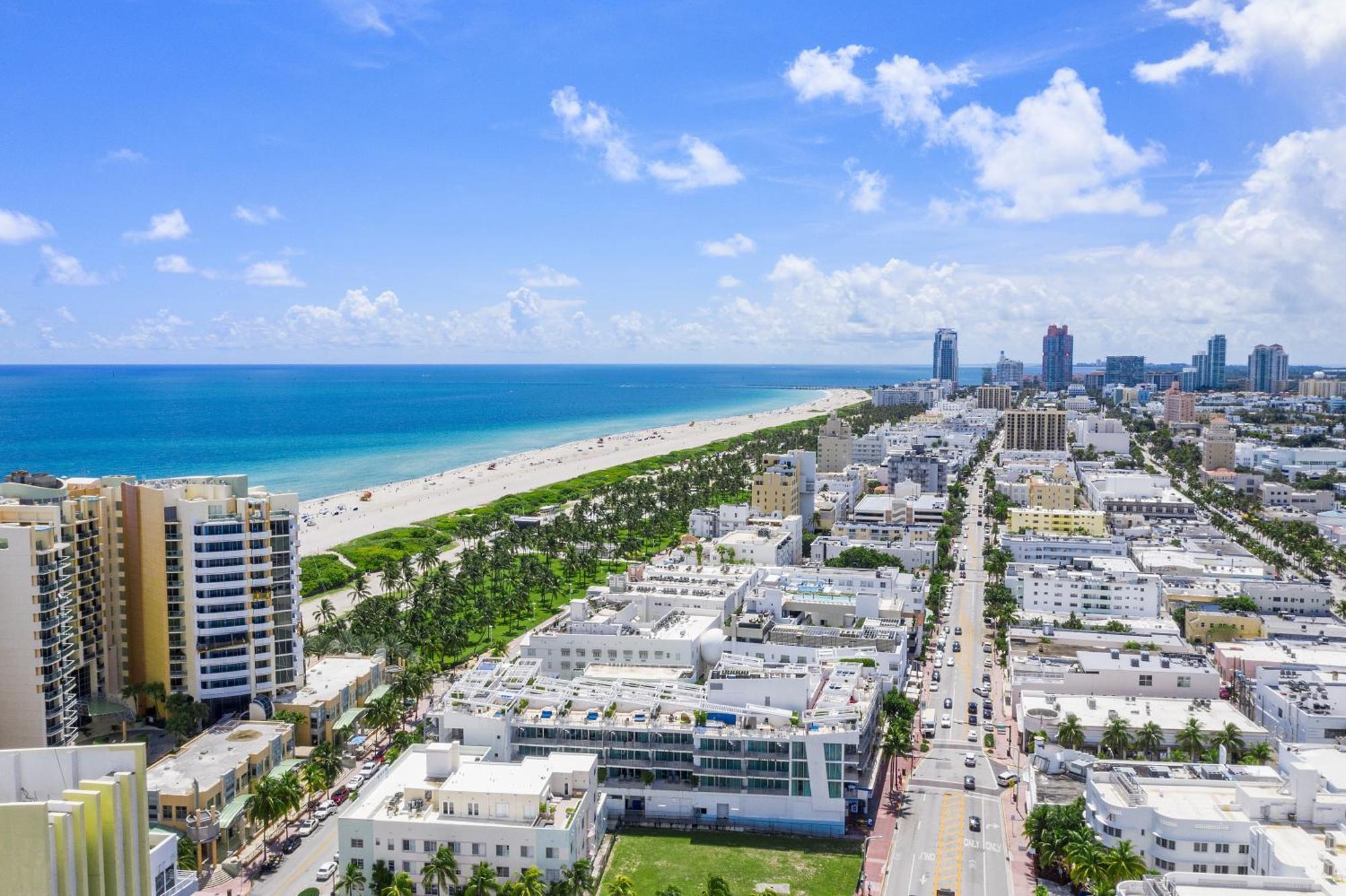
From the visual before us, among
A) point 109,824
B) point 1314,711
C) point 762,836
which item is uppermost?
point 109,824

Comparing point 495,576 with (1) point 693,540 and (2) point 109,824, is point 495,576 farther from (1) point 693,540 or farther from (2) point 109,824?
(2) point 109,824

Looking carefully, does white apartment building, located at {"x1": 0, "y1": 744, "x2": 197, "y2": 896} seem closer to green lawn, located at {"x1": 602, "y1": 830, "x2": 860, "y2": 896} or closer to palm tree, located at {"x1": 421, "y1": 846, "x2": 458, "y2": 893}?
palm tree, located at {"x1": 421, "y1": 846, "x2": 458, "y2": 893}

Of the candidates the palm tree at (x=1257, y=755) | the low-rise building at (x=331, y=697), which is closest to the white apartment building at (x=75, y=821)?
the low-rise building at (x=331, y=697)

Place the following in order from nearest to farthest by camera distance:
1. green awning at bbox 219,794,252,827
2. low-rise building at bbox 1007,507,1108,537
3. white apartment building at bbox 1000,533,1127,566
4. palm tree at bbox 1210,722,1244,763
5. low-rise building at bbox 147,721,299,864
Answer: low-rise building at bbox 147,721,299,864, green awning at bbox 219,794,252,827, palm tree at bbox 1210,722,1244,763, white apartment building at bbox 1000,533,1127,566, low-rise building at bbox 1007,507,1108,537

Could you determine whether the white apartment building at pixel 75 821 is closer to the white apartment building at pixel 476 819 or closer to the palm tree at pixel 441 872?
the palm tree at pixel 441 872

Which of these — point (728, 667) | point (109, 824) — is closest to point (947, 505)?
point (728, 667)

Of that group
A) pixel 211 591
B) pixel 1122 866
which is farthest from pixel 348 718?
pixel 1122 866

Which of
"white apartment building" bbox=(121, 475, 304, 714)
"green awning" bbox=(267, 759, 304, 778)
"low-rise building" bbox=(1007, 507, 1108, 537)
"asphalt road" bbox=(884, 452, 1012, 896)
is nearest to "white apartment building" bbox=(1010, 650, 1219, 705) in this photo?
"asphalt road" bbox=(884, 452, 1012, 896)
